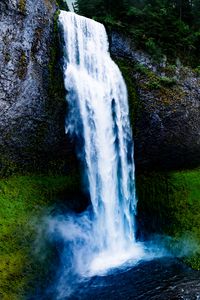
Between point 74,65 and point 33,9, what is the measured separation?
213 centimetres

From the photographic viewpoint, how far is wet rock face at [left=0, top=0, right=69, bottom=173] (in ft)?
38.2

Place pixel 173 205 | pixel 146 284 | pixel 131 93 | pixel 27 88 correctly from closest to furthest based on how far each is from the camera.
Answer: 1. pixel 146 284
2. pixel 27 88
3. pixel 173 205
4. pixel 131 93

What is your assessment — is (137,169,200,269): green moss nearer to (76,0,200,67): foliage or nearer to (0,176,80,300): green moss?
(0,176,80,300): green moss

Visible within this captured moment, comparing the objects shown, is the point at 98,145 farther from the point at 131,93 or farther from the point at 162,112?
the point at 162,112

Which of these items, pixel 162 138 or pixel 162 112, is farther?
pixel 162 138

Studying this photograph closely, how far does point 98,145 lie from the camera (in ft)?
43.1

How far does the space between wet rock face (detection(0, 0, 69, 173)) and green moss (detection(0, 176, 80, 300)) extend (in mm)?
736

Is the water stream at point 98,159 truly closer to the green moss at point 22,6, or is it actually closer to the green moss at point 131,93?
the green moss at point 131,93

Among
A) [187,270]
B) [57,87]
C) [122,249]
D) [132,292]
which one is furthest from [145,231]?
[57,87]

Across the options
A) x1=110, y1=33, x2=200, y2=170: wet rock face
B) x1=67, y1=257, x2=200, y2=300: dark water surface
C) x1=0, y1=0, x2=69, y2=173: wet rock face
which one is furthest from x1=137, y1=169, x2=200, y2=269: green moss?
x1=0, y1=0, x2=69, y2=173: wet rock face

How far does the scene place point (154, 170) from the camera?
15.2 meters

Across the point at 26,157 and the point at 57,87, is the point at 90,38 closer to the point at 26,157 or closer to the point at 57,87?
the point at 57,87

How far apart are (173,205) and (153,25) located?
23.1 ft

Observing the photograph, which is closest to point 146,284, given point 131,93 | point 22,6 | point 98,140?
point 98,140
